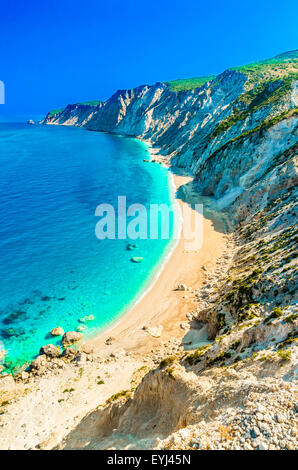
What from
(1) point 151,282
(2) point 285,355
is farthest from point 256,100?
(2) point 285,355

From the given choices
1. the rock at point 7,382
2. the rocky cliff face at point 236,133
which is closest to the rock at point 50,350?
the rock at point 7,382

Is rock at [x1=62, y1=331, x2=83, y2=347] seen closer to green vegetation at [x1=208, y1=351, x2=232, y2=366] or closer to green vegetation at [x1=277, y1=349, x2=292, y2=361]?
green vegetation at [x1=208, y1=351, x2=232, y2=366]

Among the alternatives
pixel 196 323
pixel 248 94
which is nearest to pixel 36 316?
pixel 196 323

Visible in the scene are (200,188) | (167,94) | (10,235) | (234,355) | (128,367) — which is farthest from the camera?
(167,94)

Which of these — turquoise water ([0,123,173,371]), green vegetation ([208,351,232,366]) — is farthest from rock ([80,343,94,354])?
green vegetation ([208,351,232,366])

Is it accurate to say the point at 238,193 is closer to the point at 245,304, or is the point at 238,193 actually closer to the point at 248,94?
the point at 245,304
